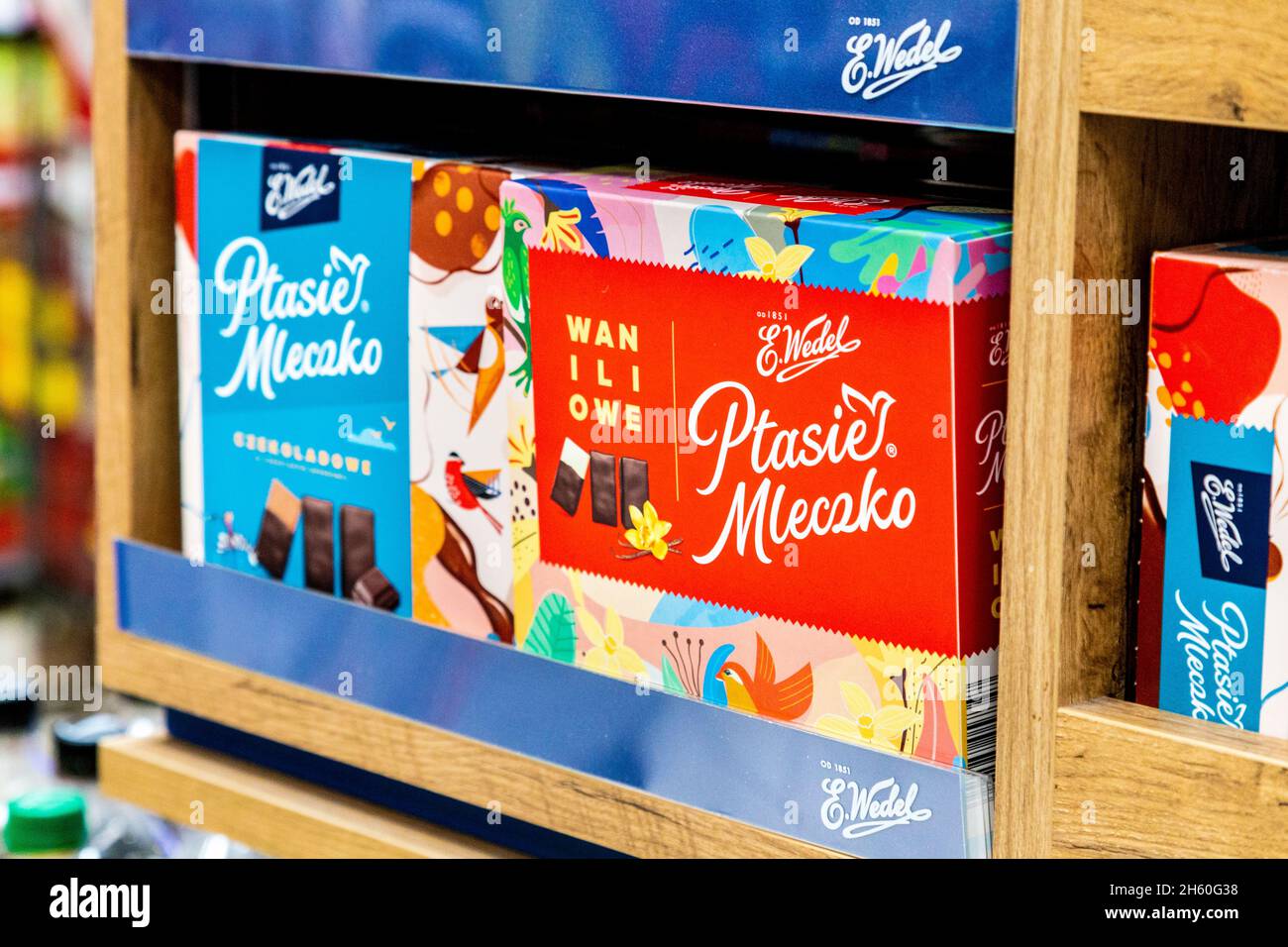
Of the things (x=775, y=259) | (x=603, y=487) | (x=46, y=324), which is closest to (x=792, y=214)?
(x=775, y=259)

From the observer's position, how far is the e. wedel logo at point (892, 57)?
1041 mm

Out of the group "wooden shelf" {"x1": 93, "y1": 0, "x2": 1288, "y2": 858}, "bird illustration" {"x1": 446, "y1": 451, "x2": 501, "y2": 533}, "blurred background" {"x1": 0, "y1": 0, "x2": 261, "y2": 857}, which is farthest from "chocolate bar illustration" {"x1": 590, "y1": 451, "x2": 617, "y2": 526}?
"blurred background" {"x1": 0, "y1": 0, "x2": 261, "y2": 857}

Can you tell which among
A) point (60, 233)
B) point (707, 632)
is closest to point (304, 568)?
point (707, 632)

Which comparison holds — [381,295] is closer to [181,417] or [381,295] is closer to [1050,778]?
[181,417]

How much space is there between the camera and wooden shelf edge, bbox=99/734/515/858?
1503 mm

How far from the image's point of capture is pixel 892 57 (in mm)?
1065

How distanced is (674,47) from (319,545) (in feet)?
1.81

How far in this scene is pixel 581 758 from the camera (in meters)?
1.32

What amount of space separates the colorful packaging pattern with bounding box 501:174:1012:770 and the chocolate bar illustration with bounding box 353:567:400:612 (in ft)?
0.54

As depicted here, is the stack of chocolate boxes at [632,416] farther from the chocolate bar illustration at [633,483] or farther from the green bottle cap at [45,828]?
the green bottle cap at [45,828]

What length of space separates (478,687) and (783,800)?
30 cm

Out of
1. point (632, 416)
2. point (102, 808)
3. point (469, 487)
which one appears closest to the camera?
point (632, 416)

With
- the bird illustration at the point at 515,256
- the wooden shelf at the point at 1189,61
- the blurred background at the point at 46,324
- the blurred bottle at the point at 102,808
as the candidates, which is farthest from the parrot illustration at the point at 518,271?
the blurred background at the point at 46,324

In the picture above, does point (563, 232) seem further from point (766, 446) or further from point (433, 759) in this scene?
point (433, 759)
